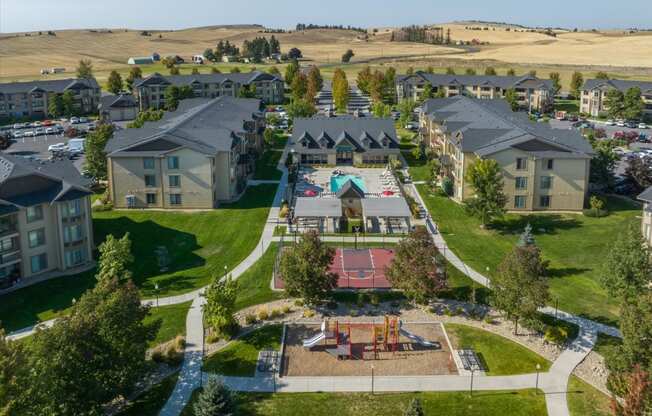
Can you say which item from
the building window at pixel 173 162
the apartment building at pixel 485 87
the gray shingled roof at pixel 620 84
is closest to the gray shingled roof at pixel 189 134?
the building window at pixel 173 162

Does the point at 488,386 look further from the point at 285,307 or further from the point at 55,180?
the point at 55,180

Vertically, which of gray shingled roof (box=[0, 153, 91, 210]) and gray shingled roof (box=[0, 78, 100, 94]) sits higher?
gray shingled roof (box=[0, 78, 100, 94])

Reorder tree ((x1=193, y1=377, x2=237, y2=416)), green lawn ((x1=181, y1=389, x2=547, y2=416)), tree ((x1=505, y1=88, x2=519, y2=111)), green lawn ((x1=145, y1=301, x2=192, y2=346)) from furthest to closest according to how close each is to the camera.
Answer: tree ((x1=505, y1=88, x2=519, y2=111)) < green lawn ((x1=145, y1=301, x2=192, y2=346)) < green lawn ((x1=181, y1=389, x2=547, y2=416)) < tree ((x1=193, y1=377, x2=237, y2=416))

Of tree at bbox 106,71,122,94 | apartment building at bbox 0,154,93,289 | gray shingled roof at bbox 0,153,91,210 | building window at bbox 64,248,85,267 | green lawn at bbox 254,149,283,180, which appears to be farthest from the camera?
tree at bbox 106,71,122,94

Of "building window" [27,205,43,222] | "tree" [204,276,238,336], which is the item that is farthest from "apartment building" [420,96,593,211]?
"building window" [27,205,43,222]

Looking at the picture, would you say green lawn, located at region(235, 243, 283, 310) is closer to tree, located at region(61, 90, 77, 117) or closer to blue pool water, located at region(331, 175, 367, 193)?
blue pool water, located at region(331, 175, 367, 193)

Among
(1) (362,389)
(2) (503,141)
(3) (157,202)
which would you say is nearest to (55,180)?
(3) (157,202)

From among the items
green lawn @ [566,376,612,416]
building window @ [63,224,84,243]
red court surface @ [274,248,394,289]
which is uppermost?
building window @ [63,224,84,243]

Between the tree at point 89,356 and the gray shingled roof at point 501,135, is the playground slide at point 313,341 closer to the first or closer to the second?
the tree at point 89,356
